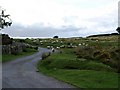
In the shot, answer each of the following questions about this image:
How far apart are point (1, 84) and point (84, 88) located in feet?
21.9

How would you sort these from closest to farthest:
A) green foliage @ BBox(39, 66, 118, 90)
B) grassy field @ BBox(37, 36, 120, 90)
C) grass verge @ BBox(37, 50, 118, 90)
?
green foliage @ BBox(39, 66, 118, 90), grass verge @ BBox(37, 50, 118, 90), grassy field @ BBox(37, 36, 120, 90)

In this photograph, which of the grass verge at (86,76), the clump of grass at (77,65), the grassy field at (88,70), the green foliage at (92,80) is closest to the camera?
the green foliage at (92,80)

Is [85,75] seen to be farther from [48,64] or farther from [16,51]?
[16,51]

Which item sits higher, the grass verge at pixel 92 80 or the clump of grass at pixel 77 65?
the clump of grass at pixel 77 65

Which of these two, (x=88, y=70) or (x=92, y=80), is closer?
(x=92, y=80)

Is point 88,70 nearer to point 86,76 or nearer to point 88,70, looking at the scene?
point 88,70

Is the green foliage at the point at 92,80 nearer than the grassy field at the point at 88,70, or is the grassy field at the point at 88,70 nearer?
the green foliage at the point at 92,80

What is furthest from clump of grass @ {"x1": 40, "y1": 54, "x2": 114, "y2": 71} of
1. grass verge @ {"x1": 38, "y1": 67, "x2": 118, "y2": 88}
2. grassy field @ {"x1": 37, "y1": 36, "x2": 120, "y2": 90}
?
grass verge @ {"x1": 38, "y1": 67, "x2": 118, "y2": 88}

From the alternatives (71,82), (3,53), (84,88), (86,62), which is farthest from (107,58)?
(3,53)

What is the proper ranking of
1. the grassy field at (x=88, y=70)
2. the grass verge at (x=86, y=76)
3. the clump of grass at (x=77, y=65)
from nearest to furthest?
the grass verge at (x=86, y=76)
the grassy field at (x=88, y=70)
the clump of grass at (x=77, y=65)

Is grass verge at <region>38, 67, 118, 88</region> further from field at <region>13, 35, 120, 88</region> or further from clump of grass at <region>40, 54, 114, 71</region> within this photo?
clump of grass at <region>40, 54, 114, 71</region>

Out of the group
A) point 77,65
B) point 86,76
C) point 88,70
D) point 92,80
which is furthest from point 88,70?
point 92,80

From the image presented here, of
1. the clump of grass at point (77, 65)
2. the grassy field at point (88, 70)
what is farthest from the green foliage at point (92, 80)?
the clump of grass at point (77, 65)

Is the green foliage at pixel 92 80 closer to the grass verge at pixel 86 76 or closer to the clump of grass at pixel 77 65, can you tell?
the grass verge at pixel 86 76
